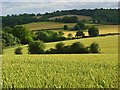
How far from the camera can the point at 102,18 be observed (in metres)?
67.4

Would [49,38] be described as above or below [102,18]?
below

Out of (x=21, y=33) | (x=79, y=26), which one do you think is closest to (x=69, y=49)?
(x=21, y=33)

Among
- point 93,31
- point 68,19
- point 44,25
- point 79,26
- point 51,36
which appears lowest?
point 51,36

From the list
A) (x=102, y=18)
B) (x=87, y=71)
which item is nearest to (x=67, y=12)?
(x=102, y=18)

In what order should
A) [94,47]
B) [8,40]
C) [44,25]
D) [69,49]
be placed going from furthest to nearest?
[44,25]
[8,40]
[69,49]
[94,47]

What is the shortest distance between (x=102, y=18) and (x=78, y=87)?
59.6 m

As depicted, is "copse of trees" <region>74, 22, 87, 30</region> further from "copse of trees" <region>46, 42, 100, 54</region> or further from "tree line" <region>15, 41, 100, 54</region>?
"copse of trees" <region>46, 42, 100, 54</region>

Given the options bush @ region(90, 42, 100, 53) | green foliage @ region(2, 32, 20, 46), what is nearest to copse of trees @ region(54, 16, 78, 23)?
green foliage @ region(2, 32, 20, 46)

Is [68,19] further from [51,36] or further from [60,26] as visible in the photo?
[51,36]

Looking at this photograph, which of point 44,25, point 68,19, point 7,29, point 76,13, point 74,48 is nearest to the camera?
point 74,48

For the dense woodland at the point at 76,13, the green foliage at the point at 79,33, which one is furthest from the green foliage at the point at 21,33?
the green foliage at the point at 79,33

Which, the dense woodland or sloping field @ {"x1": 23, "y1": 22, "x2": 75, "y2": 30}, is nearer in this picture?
the dense woodland

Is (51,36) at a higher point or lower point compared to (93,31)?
lower

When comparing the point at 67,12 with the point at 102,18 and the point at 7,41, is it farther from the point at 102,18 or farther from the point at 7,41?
the point at 7,41
